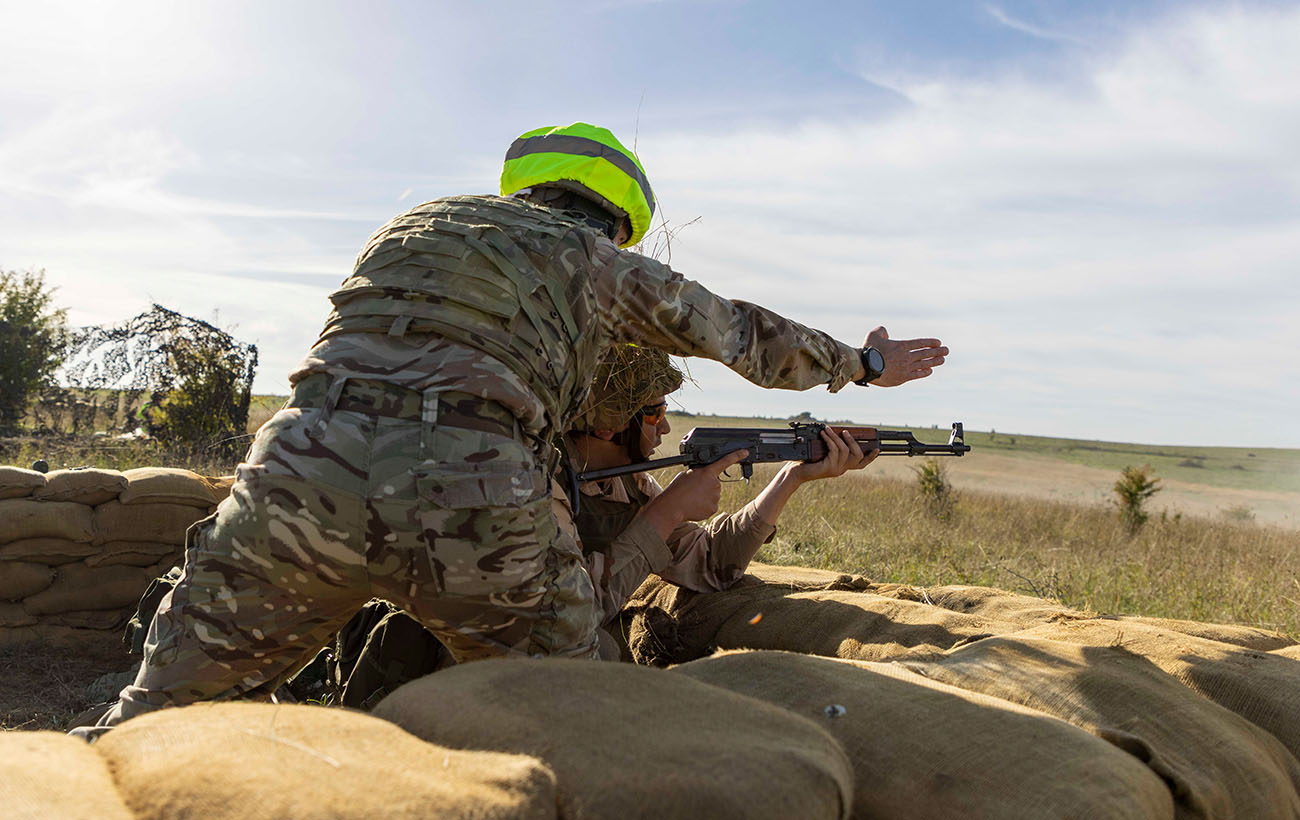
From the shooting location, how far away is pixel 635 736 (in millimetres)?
1395

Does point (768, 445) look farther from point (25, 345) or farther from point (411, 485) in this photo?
point (25, 345)

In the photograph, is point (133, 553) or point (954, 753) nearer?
point (954, 753)

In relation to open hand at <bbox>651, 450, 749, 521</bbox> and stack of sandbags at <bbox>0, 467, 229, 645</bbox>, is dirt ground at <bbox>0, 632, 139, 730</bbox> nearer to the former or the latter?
stack of sandbags at <bbox>0, 467, 229, 645</bbox>

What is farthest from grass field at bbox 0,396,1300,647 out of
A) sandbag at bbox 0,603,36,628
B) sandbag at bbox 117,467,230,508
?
sandbag at bbox 0,603,36,628

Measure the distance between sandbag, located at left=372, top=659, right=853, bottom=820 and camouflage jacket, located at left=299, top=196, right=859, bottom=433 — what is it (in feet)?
2.70

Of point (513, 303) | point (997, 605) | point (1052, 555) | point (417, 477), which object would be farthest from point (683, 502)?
point (1052, 555)

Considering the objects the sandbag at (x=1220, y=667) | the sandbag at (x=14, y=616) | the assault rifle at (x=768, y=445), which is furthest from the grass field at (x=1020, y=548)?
the sandbag at (x=14, y=616)

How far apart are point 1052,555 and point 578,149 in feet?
23.2

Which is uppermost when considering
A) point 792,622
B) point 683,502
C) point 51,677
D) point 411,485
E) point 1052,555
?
point 411,485

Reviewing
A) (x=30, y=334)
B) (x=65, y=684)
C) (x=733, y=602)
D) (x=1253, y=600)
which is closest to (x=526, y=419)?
(x=733, y=602)

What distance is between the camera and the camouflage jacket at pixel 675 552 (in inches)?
141

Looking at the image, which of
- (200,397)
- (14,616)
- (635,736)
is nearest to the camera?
(635,736)

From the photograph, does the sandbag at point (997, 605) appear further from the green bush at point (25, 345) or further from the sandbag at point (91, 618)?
the green bush at point (25, 345)

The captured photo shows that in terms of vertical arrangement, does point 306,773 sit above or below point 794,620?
above
